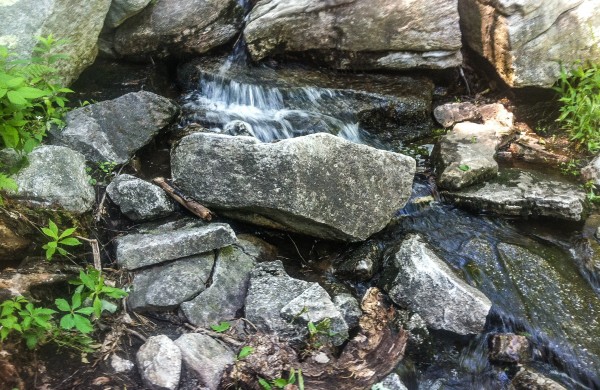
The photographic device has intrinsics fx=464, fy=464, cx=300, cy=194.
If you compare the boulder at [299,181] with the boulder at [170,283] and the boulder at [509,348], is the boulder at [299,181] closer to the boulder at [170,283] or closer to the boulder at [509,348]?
the boulder at [170,283]

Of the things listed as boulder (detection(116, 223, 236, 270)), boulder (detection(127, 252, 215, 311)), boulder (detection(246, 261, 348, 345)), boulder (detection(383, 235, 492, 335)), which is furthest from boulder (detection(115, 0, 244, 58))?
boulder (detection(383, 235, 492, 335))

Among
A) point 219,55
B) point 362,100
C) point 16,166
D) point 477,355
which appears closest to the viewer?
point 16,166

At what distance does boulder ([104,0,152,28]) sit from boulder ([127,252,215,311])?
11.6 ft

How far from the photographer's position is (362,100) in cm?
583

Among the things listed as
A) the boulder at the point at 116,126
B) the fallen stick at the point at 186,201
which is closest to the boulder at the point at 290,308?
the fallen stick at the point at 186,201

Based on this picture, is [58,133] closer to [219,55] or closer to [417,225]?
[219,55]

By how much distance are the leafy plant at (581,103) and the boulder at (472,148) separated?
2.20 ft

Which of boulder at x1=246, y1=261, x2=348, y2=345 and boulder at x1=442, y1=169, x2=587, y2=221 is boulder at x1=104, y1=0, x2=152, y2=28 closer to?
boulder at x1=246, y1=261, x2=348, y2=345

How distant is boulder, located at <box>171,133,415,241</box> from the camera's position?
11.9 feet

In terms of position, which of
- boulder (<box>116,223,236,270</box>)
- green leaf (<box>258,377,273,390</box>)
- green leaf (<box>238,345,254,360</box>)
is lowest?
green leaf (<box>258,377,273,390</box>)

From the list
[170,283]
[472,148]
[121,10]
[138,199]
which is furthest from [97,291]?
[472,148]

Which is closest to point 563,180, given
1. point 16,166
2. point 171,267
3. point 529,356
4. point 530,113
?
point 530,113

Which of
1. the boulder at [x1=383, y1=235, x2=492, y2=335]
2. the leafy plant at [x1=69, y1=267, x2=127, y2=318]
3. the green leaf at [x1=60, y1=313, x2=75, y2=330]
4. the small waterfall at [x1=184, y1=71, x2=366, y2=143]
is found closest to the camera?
the green leaf at [x1=60, y1=313, x2=75, y2=330]

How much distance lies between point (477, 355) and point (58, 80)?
465 cm
